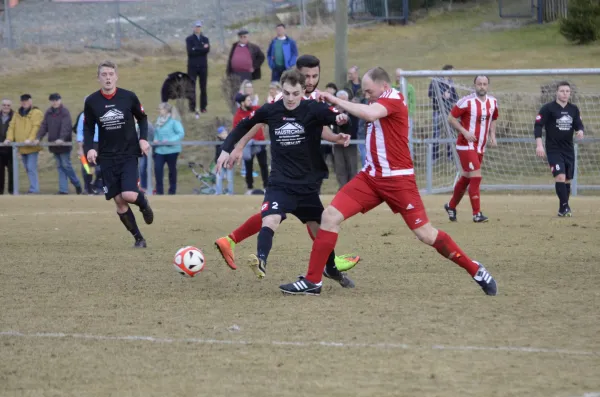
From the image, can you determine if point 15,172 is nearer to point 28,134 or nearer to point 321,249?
point 28,134

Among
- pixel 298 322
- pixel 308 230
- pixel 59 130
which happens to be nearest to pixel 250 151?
pixel 59 130

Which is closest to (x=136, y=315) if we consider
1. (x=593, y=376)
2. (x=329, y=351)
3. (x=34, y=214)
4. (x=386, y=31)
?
(x=329, y=351)

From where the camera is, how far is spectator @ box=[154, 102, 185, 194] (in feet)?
65.7

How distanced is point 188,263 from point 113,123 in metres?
2.67

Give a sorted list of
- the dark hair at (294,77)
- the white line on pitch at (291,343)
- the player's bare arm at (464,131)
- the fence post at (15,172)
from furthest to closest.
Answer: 1. the fence post at (15,172)
2. the player's bare arm at (464,131)
3. the dark hair at (294,77)
4. the white line on pitch at (291,343)

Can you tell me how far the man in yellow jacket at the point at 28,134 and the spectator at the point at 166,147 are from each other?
8.26ft

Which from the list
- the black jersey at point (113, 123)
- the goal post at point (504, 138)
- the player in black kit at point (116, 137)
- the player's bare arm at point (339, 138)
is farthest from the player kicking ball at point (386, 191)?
the goal post at point (504, 138)

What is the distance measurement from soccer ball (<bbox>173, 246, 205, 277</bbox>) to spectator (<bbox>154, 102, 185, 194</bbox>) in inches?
443

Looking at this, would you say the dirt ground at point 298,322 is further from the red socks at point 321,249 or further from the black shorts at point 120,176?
the black shorts at point 120,176

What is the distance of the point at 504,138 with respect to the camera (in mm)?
20625

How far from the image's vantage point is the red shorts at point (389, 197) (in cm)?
802

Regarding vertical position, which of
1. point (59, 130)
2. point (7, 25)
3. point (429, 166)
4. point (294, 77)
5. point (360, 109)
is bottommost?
point (429, 166)

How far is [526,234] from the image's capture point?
1256 centimetres

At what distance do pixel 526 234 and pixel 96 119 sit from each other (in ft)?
17.3
